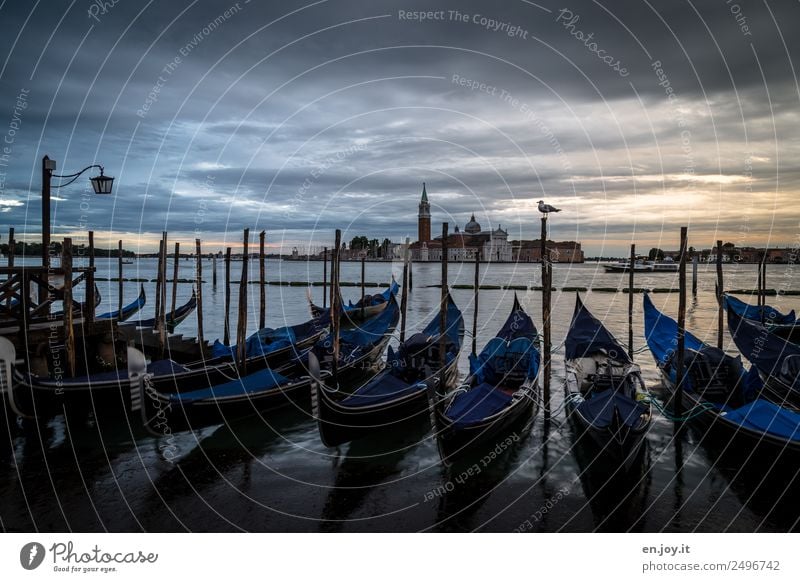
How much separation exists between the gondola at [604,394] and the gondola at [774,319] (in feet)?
24.4

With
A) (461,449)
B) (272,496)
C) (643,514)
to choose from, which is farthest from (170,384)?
(643,514)

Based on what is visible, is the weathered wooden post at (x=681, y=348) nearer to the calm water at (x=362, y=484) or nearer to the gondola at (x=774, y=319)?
the calm water at (x=362, y=484)

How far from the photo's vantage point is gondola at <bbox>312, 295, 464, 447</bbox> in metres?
7.03

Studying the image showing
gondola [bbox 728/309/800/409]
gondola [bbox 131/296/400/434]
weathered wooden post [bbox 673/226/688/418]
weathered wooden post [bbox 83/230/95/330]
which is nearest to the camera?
gondola [bbox 131/296/400/434]

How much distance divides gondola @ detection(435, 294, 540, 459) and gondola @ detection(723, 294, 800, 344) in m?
9.59

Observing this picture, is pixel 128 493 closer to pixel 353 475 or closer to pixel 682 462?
pixel 353 475

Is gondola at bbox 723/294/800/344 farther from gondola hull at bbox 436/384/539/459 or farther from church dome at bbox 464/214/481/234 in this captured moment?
church dome at bbox 464/214/481/234

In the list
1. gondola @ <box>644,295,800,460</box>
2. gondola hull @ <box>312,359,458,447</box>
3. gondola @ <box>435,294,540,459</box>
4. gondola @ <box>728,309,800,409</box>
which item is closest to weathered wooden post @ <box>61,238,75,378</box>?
gondola hull @ <box>312,359,458,447</box>

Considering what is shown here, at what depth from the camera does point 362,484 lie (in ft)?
21.4

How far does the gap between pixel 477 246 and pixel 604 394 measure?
97.2m

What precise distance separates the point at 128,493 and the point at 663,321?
427 inches

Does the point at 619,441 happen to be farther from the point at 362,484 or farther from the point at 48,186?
the point at 48,186

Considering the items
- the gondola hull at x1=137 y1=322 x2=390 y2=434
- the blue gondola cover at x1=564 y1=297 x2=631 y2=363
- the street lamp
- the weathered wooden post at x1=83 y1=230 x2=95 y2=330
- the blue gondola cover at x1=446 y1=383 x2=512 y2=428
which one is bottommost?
the gondola hull at x1=137 y1=322 x2=390 y2=434

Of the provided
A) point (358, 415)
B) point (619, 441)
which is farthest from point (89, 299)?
point (619, 441)
